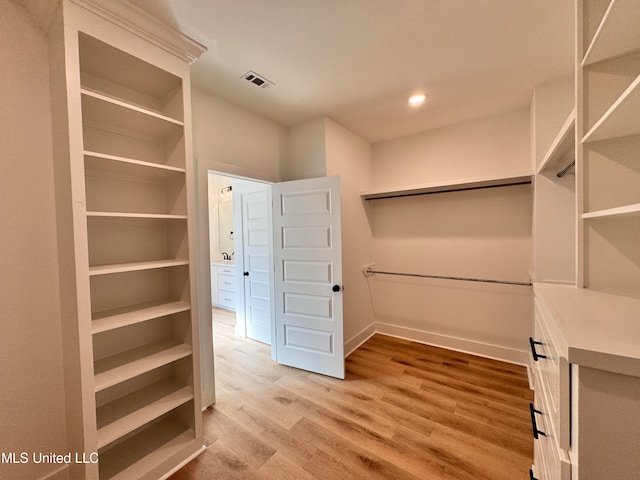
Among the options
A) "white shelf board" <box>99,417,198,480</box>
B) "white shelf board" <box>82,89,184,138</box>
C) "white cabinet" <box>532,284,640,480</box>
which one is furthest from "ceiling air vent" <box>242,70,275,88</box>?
"white shelf board" <box>99,417,198,480</box>

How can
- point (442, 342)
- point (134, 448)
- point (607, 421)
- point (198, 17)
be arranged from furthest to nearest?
point (442, 342) → point (134, 448) → point (198, 17) → point (607, 421)

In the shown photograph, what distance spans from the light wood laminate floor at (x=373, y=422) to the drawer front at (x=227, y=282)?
2.15 m

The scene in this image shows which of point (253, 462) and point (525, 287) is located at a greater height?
point (525, 287)

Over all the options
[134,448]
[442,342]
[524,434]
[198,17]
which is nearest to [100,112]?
[198,17]

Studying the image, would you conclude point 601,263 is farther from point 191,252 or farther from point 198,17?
point 198,17

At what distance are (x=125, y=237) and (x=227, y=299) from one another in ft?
11.6

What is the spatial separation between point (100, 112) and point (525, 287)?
385 centimetres

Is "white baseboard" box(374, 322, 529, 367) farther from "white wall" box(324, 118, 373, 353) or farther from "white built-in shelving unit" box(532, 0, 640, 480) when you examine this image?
"white built-in shelving unit" box(532, 0, 640, 480)

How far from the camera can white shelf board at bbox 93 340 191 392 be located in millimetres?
1300

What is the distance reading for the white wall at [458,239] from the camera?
2584 mm

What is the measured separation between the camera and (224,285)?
4.91m

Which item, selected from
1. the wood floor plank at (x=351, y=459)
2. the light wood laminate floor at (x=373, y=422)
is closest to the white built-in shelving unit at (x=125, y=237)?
the light wood laminate floor at (x=373, y=422)

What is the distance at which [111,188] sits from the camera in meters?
1.54

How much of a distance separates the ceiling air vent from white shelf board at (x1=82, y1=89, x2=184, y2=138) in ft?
2.37
